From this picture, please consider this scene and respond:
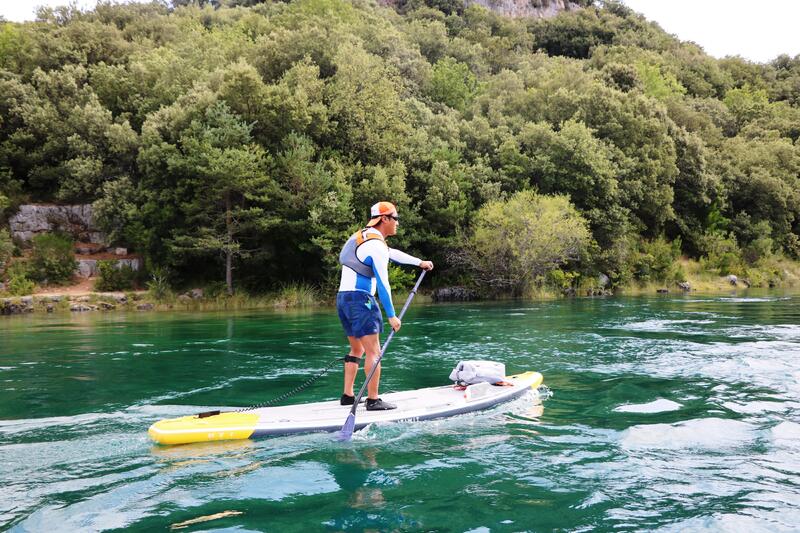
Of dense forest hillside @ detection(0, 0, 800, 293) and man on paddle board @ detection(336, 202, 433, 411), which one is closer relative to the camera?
man on paddle board @ detection(336, 202, 433, 411)

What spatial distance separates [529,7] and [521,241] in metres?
100

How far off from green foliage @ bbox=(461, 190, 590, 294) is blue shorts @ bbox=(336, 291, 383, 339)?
80.0 feet

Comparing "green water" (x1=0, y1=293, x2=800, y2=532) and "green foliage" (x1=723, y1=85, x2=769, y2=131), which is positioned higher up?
"green foliage" (x1=723, y1=85, x2=769, y2=131)

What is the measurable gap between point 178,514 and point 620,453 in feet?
13.6

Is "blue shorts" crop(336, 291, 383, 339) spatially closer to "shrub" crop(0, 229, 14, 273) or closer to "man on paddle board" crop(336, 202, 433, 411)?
"man on paddle board" crop(336, 202, 433, 411)

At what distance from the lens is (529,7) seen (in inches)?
4579

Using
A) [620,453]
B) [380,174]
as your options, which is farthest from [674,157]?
[620,453]

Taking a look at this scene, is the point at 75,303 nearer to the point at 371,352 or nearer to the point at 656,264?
the point at 371,352

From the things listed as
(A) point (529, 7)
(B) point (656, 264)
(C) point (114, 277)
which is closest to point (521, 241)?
(B) point (656, 264)

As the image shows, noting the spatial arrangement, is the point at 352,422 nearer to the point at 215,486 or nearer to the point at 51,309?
the point at 215,486

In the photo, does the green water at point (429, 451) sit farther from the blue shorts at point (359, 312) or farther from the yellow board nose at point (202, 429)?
the blue shorts at point (359, 312)

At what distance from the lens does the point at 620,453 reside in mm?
5988

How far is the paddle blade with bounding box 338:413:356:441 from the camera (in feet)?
21.5

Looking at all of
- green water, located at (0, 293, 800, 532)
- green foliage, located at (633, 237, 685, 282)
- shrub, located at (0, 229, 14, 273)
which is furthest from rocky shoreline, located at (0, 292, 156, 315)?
green foliage, located at (633, 237, 685, 282)
